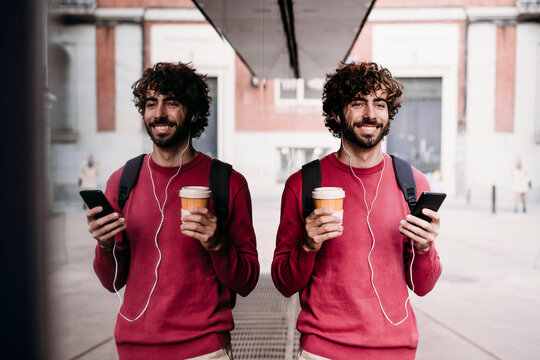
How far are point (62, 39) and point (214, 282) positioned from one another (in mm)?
904

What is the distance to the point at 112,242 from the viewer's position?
4.67 ft

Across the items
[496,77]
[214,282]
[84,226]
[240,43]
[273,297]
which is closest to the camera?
[84,226]

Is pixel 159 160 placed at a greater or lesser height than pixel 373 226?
greater

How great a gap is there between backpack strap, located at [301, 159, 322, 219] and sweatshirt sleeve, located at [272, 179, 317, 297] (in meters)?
0.05

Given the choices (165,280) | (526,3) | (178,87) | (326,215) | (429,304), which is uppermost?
(526,3)

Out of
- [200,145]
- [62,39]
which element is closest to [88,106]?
[62,39]

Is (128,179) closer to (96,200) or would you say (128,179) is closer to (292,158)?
(96,200)

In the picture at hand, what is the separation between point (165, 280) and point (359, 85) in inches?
38.6

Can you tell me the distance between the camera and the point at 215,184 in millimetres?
1530

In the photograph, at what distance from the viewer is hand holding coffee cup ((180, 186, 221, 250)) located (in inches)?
47.9

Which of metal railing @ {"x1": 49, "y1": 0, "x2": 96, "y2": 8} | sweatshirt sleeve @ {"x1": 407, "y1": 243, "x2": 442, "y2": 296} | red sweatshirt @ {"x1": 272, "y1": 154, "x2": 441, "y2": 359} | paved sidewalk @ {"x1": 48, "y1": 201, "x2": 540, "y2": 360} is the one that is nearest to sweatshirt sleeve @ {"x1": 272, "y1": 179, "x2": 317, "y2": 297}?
red sweatshirt @ {"x1": 272, "y1": 154, "x2": 441, "y2": 359}

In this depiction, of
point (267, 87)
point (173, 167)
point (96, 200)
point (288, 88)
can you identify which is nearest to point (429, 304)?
point (267, 87)

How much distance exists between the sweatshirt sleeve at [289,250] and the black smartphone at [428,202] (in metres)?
0.39

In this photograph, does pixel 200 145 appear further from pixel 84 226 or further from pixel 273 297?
pixel 273 297
